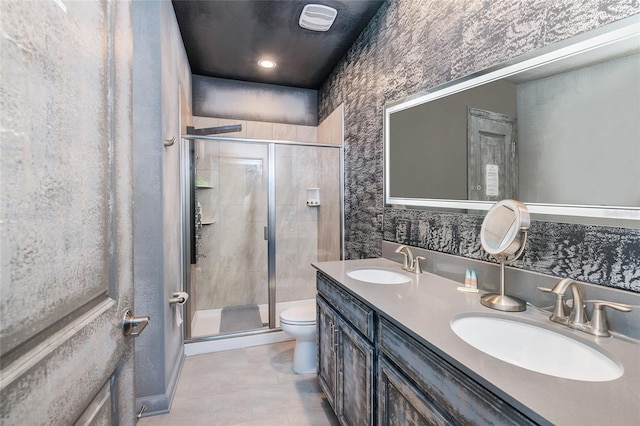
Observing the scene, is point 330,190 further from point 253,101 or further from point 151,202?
point 151,202

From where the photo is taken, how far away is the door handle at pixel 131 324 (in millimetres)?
760

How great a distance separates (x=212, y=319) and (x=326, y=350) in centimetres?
172

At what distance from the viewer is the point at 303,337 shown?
2205 millimetres

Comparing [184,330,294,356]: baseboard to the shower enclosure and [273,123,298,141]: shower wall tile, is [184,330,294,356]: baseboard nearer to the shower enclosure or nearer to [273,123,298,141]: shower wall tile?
the shower enclosure

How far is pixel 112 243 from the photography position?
69 cm

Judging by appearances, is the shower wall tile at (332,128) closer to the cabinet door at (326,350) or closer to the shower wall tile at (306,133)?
the shower wall tile at (306,133)

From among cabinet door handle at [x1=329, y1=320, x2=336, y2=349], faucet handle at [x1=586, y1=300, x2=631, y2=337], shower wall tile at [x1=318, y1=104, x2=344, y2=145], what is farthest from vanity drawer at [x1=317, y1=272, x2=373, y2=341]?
shower wall tile at [x1=318, y1=104, x2=344, y2=145]

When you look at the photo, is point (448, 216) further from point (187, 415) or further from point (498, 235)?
point (187, 415)

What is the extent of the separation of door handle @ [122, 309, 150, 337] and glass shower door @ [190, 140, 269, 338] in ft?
7.28

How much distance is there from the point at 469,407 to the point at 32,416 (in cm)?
86

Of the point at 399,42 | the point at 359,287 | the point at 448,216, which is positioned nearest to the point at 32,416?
the point at 359,287

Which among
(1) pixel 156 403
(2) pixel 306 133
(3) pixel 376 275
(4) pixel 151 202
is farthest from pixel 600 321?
(2) pixel 306 133

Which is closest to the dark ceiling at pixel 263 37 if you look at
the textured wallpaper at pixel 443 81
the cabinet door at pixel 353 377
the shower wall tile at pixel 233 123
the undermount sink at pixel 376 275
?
the textured wallpaper at pixel 443 81

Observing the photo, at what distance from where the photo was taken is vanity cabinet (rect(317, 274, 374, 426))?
4.09 feet
